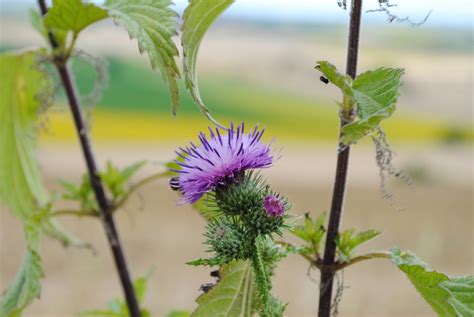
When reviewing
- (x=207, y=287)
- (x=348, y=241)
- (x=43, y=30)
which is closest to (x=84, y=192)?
(x=43, y=30)

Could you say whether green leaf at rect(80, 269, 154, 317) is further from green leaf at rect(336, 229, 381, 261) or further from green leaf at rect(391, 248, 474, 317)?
green leaf at rect(391, 248, 474, 317)

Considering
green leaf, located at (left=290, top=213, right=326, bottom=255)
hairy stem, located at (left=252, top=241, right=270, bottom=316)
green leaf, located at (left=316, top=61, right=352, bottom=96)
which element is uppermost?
green leaf, located at (left=316, top=61, right=352, bottom=96)

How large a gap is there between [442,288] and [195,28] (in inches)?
28.7

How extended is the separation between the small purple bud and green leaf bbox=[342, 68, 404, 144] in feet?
0.78

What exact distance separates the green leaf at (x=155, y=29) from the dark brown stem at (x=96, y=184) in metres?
0.63

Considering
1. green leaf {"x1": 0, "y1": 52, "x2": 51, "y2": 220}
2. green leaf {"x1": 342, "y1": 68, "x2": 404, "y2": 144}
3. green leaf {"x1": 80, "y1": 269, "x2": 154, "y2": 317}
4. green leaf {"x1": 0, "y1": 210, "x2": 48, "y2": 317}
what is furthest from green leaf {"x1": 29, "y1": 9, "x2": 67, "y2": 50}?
green leaf {"x1": 342, "y1": 68, "x2": 404, "y2": 144}

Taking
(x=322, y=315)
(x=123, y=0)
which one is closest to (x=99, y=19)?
(x=123, y=0)

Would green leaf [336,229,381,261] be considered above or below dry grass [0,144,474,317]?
below

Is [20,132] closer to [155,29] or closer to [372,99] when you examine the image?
[155,29]

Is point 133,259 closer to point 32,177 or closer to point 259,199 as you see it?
point 32,177

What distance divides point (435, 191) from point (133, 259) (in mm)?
8187

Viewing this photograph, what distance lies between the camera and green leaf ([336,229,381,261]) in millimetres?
1831

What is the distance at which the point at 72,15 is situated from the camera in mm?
2166

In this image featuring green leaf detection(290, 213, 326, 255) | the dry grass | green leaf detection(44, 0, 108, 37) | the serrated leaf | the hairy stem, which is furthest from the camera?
the dry grass
